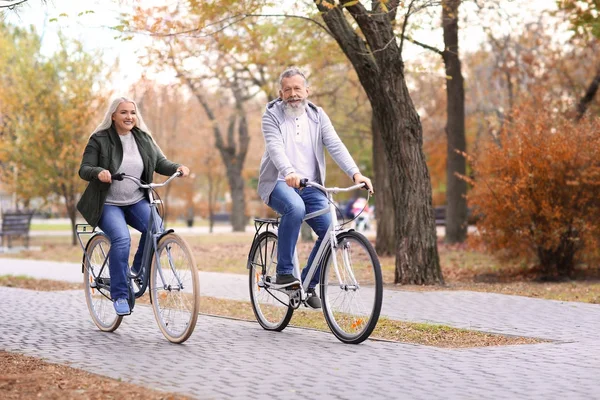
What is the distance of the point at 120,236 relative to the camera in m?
8.16

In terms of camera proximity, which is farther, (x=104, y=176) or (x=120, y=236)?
(x=120, y=236)

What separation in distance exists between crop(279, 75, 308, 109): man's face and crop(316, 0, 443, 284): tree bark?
409 cm

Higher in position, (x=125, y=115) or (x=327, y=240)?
(x=125, y=115)

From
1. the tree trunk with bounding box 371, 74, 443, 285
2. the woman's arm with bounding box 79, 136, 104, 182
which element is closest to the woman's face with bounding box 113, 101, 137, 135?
the woman's arm with bounding box 79, 136, 104, 182

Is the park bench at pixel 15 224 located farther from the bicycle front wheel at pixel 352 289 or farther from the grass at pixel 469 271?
the bicycle front wheel at pixel 352 289

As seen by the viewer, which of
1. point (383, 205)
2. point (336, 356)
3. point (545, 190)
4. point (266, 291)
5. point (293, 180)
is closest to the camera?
point (336, 356)

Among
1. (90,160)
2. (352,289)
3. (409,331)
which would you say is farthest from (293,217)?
(90,160)

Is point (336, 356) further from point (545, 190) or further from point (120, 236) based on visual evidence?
point (545, 190)

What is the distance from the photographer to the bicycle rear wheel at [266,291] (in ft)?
27.5

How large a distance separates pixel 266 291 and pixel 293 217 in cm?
107

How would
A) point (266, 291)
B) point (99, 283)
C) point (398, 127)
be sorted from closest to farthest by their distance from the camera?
point (266, 291)
point (99, 283)
point (398, 127)

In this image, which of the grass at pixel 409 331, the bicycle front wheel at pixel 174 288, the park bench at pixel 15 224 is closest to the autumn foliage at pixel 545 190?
the grass at pixel 409 331

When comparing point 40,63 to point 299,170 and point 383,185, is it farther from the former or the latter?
point 299,170

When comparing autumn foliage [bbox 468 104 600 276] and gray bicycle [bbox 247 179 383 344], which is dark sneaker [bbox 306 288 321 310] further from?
autumn foliage [bbox 468 104 600 276]
